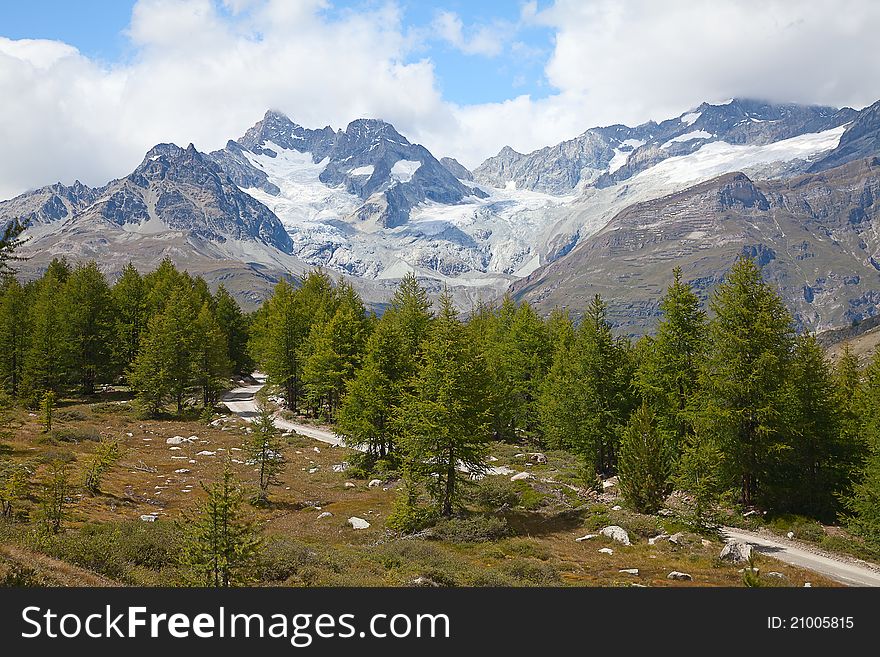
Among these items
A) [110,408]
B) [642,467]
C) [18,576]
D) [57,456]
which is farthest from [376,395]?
[110,408]

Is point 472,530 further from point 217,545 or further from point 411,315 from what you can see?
point 411,315

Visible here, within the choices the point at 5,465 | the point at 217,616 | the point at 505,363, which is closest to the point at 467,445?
the point at 217,616

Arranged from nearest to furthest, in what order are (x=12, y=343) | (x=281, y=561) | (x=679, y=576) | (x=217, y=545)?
(x=217, y=545), (x=281, y=561), (x=679, y=576), (x=12, y=343)

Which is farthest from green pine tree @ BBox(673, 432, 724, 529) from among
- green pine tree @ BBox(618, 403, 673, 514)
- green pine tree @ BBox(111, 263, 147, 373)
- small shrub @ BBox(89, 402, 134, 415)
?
green pine tree @ BBox(111, 263, 147, 373)

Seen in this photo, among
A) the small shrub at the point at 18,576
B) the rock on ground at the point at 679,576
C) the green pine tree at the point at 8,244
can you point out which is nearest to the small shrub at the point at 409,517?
the rock on ground at the point at 679,576

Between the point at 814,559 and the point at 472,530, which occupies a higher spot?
the point at 472,530

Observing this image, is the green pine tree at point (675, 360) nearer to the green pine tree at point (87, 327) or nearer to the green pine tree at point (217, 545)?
the green pine tree at point (217, 545)

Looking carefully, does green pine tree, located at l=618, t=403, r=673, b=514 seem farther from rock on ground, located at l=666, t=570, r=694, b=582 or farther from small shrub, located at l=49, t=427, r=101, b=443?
small shrub, located at l=49, t=427, r=101, b=443

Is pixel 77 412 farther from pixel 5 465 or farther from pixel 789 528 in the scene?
pixel 789 528

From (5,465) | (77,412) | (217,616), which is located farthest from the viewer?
(77,412)

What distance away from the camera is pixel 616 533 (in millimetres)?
24750

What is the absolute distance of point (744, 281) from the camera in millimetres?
30031

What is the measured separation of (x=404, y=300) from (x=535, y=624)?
43.7 meters

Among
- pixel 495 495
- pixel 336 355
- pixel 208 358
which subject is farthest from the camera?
pixel 208 358
